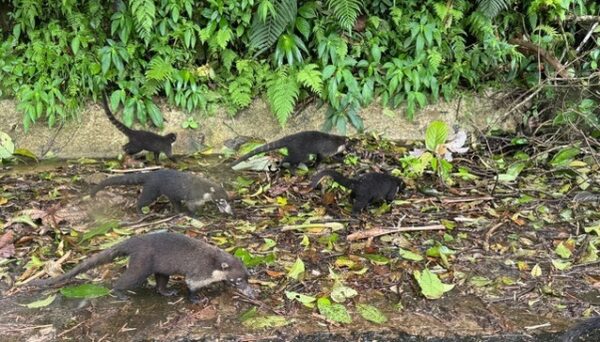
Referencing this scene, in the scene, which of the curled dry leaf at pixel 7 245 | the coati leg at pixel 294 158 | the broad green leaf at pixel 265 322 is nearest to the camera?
the broad green leaf at pixel 265 322

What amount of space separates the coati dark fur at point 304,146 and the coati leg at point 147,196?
51.3 inches

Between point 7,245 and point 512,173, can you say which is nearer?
point 7,245

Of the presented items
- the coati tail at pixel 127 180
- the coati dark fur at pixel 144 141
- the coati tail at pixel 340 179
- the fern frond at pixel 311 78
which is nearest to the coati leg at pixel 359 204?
the coati tail at pixel 340 179

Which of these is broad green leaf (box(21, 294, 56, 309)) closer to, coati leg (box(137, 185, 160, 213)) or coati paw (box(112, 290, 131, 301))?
coati paw (box(112, 290, 131, 301))

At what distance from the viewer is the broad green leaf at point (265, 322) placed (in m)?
3.96

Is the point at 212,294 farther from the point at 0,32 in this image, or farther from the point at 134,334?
the point at 0,32

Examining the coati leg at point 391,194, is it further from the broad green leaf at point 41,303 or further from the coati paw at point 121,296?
the broad green leaf at point 41,303

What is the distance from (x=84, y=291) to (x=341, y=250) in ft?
6.40

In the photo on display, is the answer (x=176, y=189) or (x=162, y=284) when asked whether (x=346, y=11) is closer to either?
(x=176, y=189)

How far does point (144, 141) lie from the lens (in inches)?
268

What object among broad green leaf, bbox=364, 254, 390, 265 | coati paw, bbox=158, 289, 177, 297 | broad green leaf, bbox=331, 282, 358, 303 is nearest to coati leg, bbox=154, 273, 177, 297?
coati paw, bbox=158, 289, 177, 297

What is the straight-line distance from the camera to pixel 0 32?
7566mm

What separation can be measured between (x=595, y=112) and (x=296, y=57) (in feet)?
11.8

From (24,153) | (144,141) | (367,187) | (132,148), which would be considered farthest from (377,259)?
(24,153)
